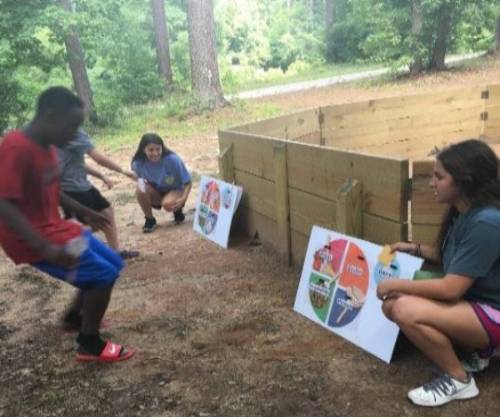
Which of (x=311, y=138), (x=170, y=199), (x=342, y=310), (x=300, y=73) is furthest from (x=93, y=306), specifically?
(x=300, y=73)

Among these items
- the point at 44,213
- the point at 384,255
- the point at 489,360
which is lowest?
the point at 489,360

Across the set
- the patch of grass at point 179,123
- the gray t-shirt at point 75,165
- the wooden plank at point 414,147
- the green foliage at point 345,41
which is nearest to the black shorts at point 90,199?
the gray t-shirt at point 75,165

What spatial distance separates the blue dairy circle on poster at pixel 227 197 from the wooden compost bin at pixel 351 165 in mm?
135

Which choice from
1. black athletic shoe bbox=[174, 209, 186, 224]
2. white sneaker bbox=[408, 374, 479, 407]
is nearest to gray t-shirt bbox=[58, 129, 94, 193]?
black athletic shoe bbox=[174, 209, 186, 224]

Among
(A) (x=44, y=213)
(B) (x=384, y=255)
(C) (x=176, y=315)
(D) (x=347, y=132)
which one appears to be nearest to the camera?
(A) (x=44, y=213)

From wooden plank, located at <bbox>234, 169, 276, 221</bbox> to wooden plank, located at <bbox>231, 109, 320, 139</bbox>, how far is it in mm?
624

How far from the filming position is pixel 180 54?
26375 mm

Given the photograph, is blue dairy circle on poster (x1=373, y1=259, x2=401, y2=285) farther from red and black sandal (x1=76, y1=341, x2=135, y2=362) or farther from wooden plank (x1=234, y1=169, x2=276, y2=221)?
wooden plank (x1=234, y1=169, x2=276, y2=221)

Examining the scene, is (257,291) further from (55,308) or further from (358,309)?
(55,308)

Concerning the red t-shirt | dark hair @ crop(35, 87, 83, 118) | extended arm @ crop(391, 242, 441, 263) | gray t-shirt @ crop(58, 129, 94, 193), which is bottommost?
extended arm @ crop(391, 242, 441, 263)

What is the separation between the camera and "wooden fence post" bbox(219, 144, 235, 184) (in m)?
5.59

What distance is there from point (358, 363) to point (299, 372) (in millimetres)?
335

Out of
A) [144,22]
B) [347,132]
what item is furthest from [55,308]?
[144,22]

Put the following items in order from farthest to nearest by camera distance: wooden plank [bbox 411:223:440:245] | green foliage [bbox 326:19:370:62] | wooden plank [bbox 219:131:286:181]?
green foliage [bbox 326:19:370:62] → wooden plank [bbox 219:131:286:181] → wooden plank [bbox 411:223:440:245]
